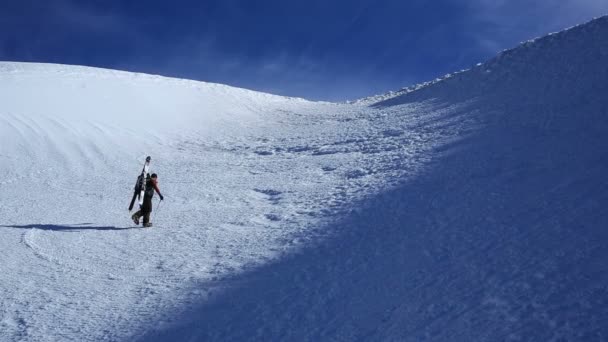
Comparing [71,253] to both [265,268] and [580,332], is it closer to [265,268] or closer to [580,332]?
[265,268]

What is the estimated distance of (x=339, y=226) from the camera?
8750mm

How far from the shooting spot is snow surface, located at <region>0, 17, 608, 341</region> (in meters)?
5.70

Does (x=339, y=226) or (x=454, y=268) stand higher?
(x=339, y=226)

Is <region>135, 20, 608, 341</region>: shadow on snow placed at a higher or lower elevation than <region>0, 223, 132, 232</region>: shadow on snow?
lower

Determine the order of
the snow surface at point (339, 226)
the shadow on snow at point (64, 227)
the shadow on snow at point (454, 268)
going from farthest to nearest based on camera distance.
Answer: the shadow on snow at point (64, 227) → the snow surface at point (339, 226) → the shadow on snow at point (454, 268)

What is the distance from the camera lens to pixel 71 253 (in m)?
8.38

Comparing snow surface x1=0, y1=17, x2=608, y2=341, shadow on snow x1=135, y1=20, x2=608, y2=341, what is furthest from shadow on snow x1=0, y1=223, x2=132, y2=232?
shadow on snow x1=135, y1=20, x2=608, y2=341

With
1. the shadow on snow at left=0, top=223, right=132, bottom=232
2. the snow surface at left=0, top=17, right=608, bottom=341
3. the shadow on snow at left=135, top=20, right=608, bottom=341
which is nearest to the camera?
the shadow on snow at left=135, top=20, right=608, bottom=341

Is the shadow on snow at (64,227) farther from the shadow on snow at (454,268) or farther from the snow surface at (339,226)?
the shadow on snow at (454,268)

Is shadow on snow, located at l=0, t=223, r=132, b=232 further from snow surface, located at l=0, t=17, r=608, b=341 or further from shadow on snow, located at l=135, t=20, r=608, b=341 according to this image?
shadow on snow, located at l=135, t=20, r=608, b=341

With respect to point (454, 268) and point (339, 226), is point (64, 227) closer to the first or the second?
point (339, 226)

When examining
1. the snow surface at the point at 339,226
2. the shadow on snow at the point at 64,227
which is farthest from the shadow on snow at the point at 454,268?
the shadow on snow at the point at 64,227

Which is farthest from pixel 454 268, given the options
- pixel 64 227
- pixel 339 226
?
pixel 64 227

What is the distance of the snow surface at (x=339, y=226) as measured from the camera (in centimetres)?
570
